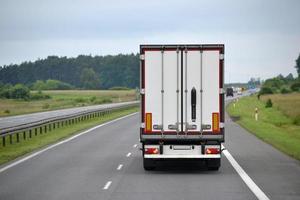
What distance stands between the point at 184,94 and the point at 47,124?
2112 cm

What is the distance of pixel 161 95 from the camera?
59.4 ft

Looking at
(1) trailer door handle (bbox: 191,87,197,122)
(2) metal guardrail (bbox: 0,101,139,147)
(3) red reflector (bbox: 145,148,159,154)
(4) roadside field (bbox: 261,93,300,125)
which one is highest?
(1) trailer door handle (bbox: 191,87,197,122)

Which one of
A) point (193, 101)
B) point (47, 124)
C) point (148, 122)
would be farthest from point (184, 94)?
point (47, 124)

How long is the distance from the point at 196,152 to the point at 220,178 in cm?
115

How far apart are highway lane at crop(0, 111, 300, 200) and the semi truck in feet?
3.49

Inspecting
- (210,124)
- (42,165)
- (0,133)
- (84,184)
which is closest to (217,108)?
(210,124)

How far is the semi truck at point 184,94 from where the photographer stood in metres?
18.0

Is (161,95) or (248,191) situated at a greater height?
(161,95)

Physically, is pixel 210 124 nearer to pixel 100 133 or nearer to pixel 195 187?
pixel 195 187

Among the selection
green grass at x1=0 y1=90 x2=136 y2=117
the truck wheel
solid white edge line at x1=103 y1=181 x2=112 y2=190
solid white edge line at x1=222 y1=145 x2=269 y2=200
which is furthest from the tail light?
green grass at x1=0 y1=90 x2=136 y2=117

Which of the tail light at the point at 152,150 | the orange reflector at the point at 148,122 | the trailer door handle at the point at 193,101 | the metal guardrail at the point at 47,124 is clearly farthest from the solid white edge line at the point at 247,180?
the metal guardrail at the point at 47,124

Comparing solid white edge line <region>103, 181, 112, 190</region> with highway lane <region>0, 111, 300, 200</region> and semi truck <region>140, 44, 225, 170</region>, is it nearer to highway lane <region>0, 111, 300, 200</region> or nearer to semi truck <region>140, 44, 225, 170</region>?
highway lane <region>0, 111, 300, 200</region>

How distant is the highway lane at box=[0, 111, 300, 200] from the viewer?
1427 cm

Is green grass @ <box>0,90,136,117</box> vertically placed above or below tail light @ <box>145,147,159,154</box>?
below
